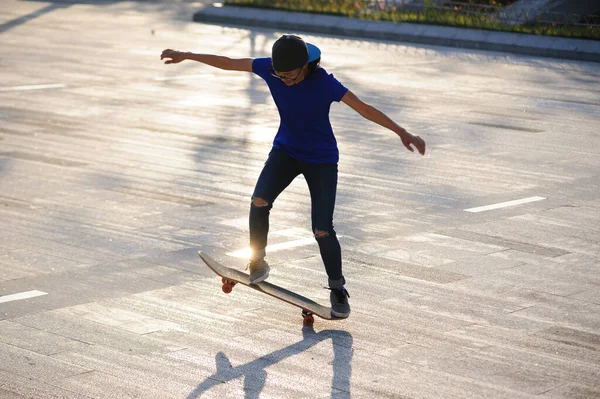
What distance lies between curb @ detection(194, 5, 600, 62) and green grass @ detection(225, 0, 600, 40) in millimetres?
402

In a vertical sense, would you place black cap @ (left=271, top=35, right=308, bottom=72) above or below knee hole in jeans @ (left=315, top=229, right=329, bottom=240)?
above

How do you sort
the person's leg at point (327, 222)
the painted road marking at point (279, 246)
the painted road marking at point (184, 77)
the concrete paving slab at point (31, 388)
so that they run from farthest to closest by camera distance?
the painted road marking at point (184, 77) → the painted road marking at point (279, 246) → the person's leg at point (327, 222) → the concrete paving slab at point (31, 388)

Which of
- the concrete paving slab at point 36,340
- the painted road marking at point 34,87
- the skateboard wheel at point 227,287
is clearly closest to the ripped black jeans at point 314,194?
the skateboard wheel at point 227,287

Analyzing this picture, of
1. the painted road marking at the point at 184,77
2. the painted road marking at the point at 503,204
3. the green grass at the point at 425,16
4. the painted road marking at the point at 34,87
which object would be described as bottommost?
the painted road marking at the point at 184,77

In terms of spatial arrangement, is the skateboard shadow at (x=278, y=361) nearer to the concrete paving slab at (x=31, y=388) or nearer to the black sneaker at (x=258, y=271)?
the black sneaker at (x=258, y=271)

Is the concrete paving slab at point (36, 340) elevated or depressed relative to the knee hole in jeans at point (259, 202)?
depressed

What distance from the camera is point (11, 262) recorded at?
8.43 metres

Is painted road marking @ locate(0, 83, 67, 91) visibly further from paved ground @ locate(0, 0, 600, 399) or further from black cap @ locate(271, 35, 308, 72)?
black cap @ locate(271, 35, 308, 72)

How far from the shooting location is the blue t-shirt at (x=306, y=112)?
695 cm

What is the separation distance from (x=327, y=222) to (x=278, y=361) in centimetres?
108

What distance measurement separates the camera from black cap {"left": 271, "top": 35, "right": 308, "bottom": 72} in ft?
21.7

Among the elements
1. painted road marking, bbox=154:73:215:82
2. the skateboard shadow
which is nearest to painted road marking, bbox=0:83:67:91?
painted road marking, bbox=154:73:215:82

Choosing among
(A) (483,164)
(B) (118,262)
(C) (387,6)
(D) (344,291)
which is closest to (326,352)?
(D) (344,291)

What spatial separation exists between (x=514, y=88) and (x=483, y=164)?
7137 millimetres
